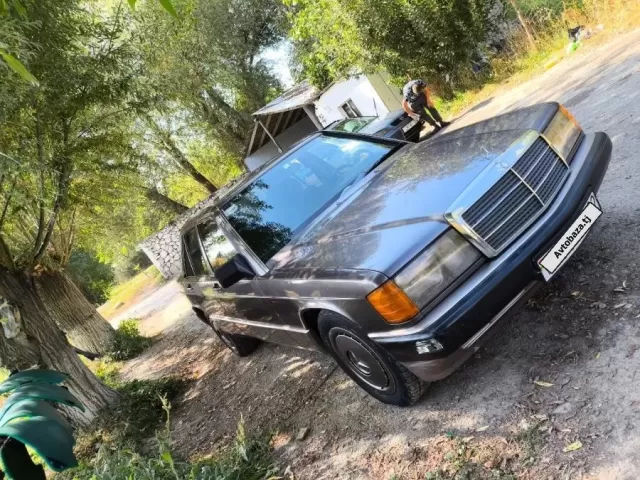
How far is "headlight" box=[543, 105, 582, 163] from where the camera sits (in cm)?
296

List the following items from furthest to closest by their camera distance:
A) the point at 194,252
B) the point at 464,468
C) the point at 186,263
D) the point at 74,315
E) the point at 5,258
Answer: the point at 74,315, the point at 5,258, the point at 186,263, the point at 194,252, the point at 464,468

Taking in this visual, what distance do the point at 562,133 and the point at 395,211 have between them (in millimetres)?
1339

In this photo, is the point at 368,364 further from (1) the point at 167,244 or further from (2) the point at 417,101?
(1) the point at 167,244

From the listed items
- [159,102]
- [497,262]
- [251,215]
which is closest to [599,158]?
[497,262]

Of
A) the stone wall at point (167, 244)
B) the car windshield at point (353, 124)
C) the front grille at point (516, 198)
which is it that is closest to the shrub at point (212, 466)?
the front grille at point (516, 198)

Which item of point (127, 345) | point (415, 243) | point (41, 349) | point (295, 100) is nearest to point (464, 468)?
point (415, 243)

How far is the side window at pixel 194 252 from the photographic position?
4.41m

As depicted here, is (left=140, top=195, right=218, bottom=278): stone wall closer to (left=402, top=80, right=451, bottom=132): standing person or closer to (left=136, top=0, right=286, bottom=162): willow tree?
(left=136, top=0, right=286, bottom=162): willow tree

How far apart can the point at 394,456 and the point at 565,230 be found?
1.60m

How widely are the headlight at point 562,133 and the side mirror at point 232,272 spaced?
2207 millimetres

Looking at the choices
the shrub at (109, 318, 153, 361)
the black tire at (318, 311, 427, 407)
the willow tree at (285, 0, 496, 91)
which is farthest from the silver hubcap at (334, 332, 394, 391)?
the willow tree at (285, 0, 496, 91)

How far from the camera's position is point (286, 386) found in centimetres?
407

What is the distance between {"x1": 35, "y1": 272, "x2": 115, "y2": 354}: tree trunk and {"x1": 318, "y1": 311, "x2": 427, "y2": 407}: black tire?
7.23 meters

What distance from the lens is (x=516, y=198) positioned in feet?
8.44
